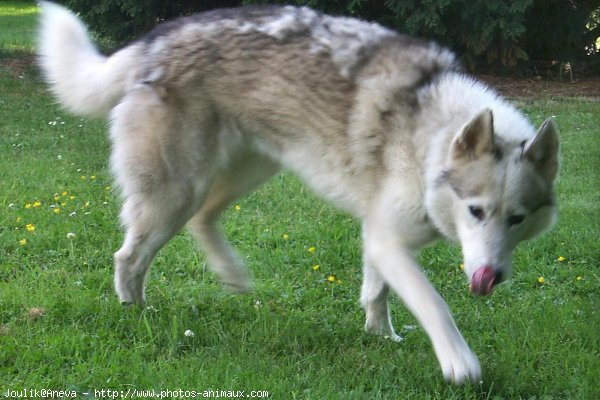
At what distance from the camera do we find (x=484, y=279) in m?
3.29

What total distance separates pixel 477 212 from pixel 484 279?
277mm

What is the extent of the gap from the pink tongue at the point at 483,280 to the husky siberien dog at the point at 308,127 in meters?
0.10

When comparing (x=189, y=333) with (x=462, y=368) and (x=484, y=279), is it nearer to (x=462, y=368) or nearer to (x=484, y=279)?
(x=462, y=368)

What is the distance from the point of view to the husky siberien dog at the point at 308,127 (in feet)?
11.5

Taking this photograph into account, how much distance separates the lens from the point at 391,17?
12008mm

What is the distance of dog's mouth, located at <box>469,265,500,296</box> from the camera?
3285 millimetres

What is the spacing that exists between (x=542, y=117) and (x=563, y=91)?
264 cm

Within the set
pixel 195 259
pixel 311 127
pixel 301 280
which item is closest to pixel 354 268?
pixel 301 280

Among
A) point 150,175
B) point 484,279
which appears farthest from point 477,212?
point 150,175

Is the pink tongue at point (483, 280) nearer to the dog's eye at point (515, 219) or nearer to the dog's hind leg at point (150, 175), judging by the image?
the dog's eye at point (515, 219)

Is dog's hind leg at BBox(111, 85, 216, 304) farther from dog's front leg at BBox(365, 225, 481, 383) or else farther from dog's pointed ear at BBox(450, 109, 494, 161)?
dog's pointed ear at BBox(450, 109, 494, 161)

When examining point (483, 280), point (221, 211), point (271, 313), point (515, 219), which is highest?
point (515, 219)

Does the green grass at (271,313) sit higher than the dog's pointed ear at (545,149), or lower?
lower

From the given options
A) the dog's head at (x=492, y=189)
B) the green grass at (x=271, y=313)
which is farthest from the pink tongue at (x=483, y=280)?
the green grass at (x=271, y=313)
